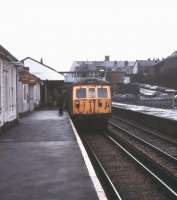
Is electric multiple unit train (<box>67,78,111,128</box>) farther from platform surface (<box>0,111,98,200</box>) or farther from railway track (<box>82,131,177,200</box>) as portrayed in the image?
platform surface (<box>0,111,98,200</box>)

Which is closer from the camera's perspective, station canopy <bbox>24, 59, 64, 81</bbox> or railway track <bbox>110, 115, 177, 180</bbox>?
railway track <bbox>110, 115, 177, 180</bbox>

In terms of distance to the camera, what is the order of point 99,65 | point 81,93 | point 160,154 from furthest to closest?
1. point 99,65
2. point 81,93
3. point 160,154

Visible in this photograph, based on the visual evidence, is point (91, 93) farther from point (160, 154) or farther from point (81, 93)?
point (160, 154)

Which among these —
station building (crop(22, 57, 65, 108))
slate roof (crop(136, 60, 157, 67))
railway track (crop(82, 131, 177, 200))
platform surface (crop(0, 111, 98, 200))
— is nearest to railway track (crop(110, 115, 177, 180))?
railway track (crop(82, 131, 177, 200))

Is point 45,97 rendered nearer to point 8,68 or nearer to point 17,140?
Answer: point 8,68

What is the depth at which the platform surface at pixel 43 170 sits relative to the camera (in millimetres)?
8289

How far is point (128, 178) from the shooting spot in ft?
40.7

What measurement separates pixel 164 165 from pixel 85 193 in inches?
255

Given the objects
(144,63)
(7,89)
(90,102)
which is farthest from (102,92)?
(144,63)

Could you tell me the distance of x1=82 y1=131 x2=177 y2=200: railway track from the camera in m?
10.2

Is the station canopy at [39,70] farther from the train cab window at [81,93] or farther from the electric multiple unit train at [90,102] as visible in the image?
the train cab window at [81,93]

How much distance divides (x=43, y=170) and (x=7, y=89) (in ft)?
42.3

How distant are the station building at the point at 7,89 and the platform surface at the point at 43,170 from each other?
3.49 m

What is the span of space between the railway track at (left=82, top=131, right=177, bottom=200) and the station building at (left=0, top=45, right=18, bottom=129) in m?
4.71
